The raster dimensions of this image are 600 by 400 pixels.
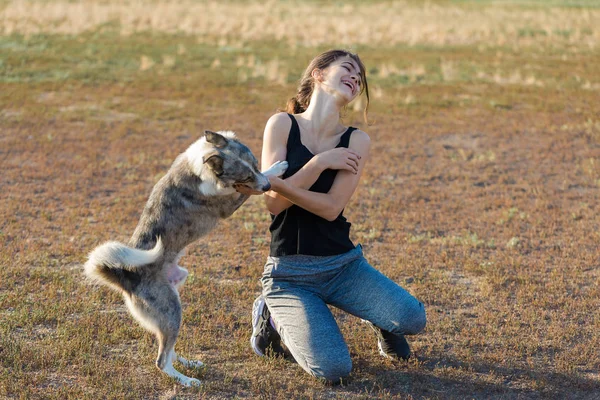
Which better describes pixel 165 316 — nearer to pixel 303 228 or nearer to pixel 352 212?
pixel 303 228

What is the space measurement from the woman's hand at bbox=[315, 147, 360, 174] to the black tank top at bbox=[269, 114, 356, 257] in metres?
0.20

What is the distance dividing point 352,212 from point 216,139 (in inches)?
196

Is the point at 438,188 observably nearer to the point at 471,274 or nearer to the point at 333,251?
the point at 471,274

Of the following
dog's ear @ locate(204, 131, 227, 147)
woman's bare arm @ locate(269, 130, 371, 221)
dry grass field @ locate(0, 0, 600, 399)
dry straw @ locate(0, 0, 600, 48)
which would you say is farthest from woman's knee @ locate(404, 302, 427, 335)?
dry straw @ locate(0, 0, 600, 48)

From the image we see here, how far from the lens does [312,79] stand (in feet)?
18.4

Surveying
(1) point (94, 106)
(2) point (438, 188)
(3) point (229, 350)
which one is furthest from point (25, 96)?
(3) point (229, 350)

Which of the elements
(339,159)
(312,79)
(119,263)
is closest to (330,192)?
(339,159)

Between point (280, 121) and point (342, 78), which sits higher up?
point (342, 78)

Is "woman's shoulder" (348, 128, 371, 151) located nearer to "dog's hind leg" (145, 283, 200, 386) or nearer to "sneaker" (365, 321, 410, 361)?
"sneaker" (365, 321, 410, 361)

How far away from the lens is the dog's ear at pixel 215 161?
4766 mm

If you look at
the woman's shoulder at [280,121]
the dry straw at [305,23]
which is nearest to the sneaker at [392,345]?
the woman's shoulder at [280,121]

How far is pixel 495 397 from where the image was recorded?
5.02m

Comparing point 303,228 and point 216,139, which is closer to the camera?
point 216,139

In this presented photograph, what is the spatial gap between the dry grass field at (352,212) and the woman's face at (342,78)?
2071 mm
